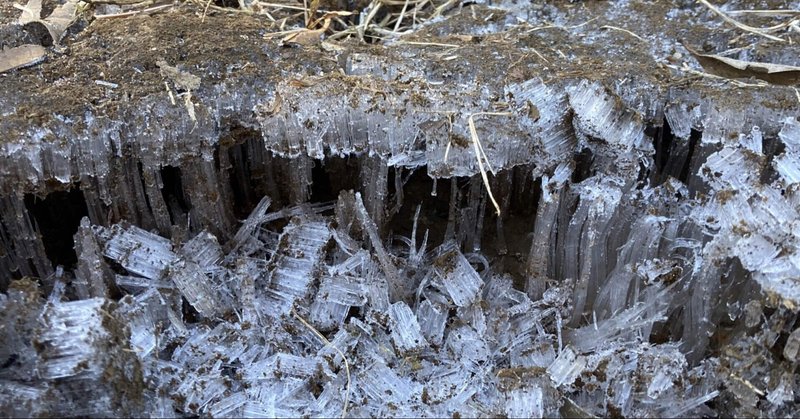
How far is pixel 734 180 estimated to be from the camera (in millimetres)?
2045

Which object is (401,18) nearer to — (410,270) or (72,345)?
(410,270)

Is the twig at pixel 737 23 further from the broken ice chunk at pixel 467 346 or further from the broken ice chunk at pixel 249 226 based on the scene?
the broken ice chunk at pixel 249 226

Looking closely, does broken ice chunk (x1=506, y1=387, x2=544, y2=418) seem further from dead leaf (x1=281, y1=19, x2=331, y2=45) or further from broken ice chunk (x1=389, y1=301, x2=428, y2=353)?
dead leaf (x1=281, y1=19, x2=331, y2=45)

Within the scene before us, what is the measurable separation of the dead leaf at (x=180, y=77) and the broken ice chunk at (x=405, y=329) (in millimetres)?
882

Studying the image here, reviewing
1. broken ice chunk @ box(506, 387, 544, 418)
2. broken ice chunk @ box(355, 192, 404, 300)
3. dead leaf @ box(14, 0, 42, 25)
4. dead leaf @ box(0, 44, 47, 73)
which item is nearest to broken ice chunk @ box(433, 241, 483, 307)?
broken ice chunk @ box(355, 192, 404, 300)

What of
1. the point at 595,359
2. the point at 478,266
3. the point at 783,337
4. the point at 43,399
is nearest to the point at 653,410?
the point at 595,359

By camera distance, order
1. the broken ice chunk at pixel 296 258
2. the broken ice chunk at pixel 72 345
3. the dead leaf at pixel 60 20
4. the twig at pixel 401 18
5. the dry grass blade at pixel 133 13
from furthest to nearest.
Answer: the twig at pixel 401 18 → the dry grass blade at pixel 133 13 → the dead leaf at pixel 60 20 → the broken ice chunk at pixel 296 258 → the broken ice chunk at pixel 72 345

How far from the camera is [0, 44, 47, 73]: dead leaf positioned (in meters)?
2.32

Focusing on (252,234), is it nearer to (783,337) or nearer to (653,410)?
(653,410)

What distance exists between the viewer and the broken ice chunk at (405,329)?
2.11 meters

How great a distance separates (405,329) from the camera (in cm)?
213

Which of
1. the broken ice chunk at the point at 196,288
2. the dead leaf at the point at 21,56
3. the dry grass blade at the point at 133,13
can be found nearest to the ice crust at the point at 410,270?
the broken ice chunk at the point at 196,288

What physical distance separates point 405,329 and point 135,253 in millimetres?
822

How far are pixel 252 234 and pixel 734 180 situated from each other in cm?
144
